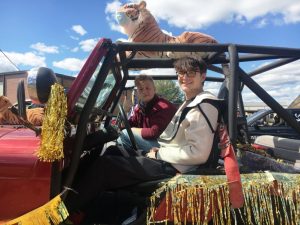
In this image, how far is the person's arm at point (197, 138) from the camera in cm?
194

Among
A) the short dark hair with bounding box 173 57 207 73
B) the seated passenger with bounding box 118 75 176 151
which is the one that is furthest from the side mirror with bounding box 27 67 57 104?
the seated passenger with bounding box 118 75 176 151

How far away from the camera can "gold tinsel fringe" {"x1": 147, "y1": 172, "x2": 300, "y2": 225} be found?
1853 mm

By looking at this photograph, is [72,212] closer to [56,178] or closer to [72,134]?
[56,178]

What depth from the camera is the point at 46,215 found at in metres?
1.70

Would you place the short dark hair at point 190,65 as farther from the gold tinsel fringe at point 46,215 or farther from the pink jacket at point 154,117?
the gold tinsel fringe at point 46,215

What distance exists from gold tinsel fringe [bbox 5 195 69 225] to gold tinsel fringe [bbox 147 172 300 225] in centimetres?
47

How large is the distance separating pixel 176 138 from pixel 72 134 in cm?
63

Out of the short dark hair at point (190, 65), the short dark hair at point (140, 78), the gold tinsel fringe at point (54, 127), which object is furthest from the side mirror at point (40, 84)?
the short dark hair at point (140, 78)

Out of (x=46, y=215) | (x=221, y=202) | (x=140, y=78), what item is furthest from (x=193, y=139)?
(x=140, y=78)

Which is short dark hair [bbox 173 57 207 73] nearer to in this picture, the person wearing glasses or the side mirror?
the person wearing glasses

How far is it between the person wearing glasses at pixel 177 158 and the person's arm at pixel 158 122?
2.64 ft

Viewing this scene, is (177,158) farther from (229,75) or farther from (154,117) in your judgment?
(154,117)

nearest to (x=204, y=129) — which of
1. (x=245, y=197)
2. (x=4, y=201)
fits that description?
(x=245, y=197)

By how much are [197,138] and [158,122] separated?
1.13 m
